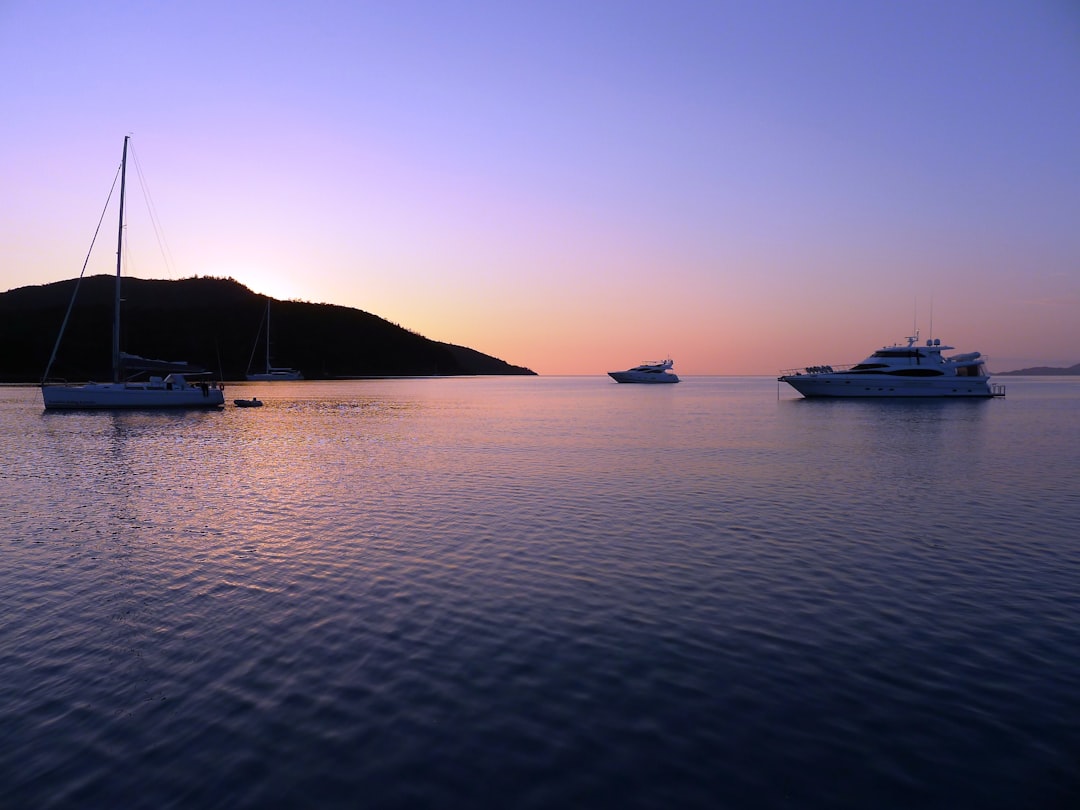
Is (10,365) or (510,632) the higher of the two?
(10,365)

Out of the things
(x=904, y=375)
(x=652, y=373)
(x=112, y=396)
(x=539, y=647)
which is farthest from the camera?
(x=652, y=373)

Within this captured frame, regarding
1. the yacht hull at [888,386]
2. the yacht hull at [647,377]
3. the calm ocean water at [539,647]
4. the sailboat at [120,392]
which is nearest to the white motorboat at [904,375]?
the yacht hull at [888,386]

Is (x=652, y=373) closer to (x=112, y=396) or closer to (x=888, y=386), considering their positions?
(x=888, y=386)

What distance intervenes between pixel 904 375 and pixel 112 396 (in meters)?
89.3

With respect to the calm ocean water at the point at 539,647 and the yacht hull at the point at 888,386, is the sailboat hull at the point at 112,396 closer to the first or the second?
the calm ocean water at the point at 539,647

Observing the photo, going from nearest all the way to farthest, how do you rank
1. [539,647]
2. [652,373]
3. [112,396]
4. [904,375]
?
1. [539,647]
2. [112,396]
3. [904,375]
4. [652,373]

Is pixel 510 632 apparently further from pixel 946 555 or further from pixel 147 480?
pixel 147 480

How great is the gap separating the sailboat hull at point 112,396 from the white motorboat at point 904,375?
249 ft

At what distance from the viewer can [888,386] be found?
8400 centimetres

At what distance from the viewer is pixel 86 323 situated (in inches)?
6521

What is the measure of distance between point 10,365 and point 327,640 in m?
176

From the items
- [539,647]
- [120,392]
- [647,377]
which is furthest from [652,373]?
[539,647]

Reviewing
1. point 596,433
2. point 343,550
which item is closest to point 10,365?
point 596,433

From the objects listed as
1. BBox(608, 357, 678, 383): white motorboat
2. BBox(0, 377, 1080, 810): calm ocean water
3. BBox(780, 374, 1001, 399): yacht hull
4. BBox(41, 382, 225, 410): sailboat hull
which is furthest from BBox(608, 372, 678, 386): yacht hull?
BBox(0, 377, 1080, 810): calm ocean water
